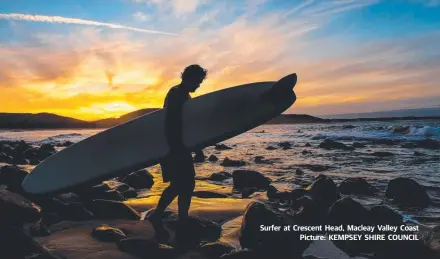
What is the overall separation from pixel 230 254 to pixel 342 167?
809 centimetres

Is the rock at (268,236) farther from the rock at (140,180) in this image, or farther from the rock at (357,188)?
the rock at (140,180)

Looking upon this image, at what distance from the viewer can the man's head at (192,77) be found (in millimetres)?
4195

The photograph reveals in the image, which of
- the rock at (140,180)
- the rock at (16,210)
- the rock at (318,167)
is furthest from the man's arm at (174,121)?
the rock at (318,167)

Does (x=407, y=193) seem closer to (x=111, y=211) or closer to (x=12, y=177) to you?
(x=111, y=211)

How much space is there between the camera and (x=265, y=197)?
6465 millimetres

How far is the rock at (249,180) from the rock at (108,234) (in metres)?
3.95

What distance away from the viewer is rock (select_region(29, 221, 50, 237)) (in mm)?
4047

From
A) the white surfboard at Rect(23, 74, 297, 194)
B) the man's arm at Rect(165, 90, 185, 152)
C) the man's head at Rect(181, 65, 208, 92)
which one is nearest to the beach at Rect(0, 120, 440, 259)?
the white surfboard at Rect(23, 74, 297, 194)

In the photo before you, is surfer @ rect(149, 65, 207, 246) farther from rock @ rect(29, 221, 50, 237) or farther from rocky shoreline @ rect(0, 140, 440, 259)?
rock @ rect(29, 221, 50, 237)

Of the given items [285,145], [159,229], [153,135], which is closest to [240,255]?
[159,229]

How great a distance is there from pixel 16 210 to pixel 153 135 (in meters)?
1.92

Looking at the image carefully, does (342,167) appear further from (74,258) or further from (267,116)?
(74,258)

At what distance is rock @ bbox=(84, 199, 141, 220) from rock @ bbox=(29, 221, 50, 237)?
0.81m

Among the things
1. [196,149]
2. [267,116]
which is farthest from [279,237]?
[267,116]
